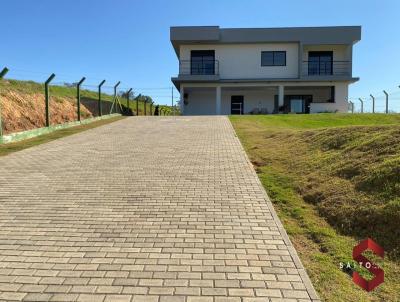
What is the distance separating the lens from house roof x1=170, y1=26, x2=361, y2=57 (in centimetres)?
3316

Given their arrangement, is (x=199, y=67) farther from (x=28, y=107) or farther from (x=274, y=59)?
(x=28, y=107)

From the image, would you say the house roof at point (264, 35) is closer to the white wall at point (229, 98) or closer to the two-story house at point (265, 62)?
the two-story house at point (265, 62)

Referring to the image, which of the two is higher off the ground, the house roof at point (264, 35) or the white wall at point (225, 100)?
the house roof at point (264, 35)

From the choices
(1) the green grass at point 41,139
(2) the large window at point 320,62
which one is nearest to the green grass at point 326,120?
(1) the green grass at point 41,139

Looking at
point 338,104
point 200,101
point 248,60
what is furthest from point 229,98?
point 338,104

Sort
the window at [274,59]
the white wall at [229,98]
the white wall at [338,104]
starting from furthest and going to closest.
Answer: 1. the white wall at [229,98]
2. the window at [274,59]
3. the white wall at [338,104]

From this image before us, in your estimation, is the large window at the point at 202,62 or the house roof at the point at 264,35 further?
the large window at the point at 202,62

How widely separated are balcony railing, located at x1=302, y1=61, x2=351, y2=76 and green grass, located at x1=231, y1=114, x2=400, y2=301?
24.4 metres

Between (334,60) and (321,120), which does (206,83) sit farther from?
(321,120)

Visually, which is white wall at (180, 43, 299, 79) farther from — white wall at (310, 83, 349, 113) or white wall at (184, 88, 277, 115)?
white wall at (310, 83, 349, 113)

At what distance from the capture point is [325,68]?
1390 inches

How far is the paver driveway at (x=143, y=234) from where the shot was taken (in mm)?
4129

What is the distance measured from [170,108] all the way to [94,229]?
45.5 meters

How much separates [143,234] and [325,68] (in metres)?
32.6
